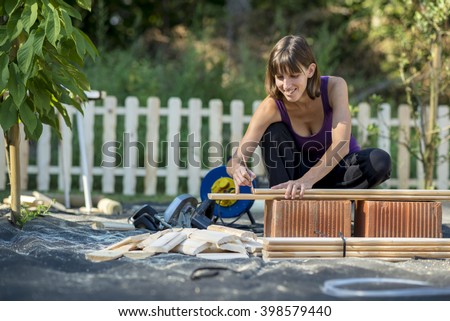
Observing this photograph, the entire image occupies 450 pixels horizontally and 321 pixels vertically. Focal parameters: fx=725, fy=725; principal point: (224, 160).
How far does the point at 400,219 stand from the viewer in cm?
432

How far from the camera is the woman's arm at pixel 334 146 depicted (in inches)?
167

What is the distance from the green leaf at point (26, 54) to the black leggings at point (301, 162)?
5.10ft

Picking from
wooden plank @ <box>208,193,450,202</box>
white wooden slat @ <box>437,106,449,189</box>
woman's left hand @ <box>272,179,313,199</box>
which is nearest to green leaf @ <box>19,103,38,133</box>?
wooden plank @ <box>208,193,450,202</box>

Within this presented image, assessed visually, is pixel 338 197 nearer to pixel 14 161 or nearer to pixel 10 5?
pixel 14 161

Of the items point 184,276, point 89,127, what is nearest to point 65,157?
point 89,127

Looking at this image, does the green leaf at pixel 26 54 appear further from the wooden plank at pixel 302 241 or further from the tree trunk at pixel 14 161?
the wooden plank at pixel 302 241

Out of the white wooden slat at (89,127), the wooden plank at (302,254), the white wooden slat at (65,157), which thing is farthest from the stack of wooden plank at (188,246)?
the white wooden slat at (89,127)

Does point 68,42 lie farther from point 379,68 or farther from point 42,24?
point 379,68

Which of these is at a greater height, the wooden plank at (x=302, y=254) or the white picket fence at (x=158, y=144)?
the white picket fence at (x=158, y=144)

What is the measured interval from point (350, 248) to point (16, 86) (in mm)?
2275

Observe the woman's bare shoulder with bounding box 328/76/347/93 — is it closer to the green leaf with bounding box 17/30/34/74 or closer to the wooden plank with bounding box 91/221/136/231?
the wooden plank with bounding box 91/221/136/231

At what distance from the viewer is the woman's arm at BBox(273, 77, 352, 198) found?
13.9ft

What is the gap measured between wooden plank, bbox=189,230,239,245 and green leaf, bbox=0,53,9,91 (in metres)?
1.49

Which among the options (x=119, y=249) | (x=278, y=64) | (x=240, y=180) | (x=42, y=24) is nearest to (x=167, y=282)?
(x=119, y=249)
